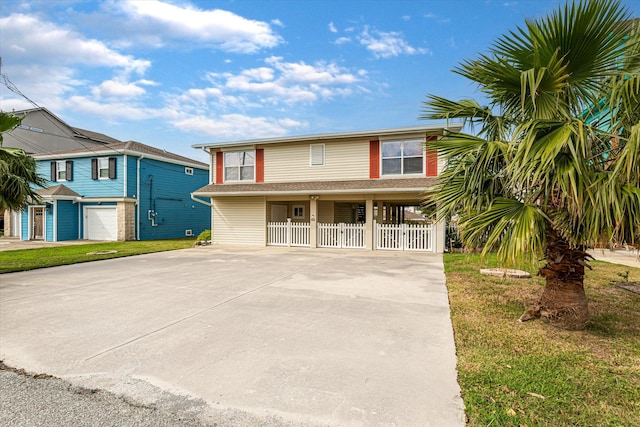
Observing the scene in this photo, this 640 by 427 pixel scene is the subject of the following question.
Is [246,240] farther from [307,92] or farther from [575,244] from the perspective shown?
[575,244]

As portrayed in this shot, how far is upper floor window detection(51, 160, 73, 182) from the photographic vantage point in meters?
20.6

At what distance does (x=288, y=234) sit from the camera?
15.5m

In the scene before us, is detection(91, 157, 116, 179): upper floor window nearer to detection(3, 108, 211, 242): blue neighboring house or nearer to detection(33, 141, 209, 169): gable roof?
detection(3, 108, 211, 242): blue neighboring house

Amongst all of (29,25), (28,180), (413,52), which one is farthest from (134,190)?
(413,52)

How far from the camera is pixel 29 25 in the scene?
13273 mm

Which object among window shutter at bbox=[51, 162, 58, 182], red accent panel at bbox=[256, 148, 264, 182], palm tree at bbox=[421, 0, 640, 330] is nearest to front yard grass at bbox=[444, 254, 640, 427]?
palm tree at bbox=[421, 0, 640, 330]

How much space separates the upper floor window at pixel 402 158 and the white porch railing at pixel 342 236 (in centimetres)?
277

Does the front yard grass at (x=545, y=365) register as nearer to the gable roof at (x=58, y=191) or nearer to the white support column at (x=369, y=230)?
the white support column at (x=369, y=230)

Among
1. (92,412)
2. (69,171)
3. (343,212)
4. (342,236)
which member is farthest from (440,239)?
(69,171)

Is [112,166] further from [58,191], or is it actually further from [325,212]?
[325,212]

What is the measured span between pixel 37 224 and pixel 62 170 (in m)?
3.64

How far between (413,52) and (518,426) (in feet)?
48.3

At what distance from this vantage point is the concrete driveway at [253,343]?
263 cm

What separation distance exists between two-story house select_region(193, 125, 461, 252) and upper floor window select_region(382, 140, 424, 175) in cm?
4
